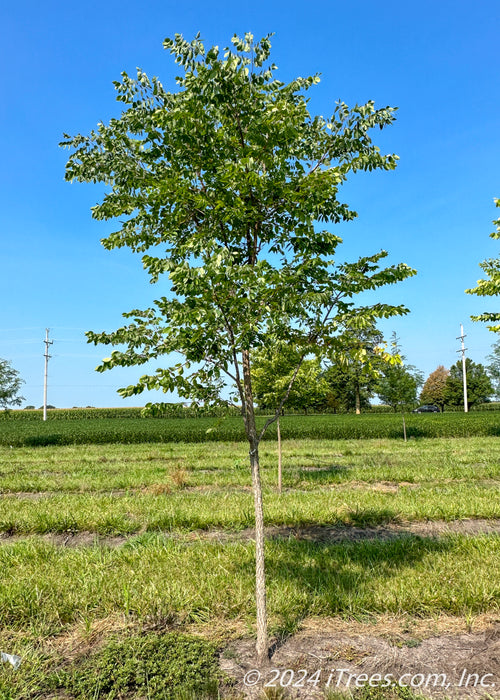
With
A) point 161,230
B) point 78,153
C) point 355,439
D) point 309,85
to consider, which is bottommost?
point 355,439

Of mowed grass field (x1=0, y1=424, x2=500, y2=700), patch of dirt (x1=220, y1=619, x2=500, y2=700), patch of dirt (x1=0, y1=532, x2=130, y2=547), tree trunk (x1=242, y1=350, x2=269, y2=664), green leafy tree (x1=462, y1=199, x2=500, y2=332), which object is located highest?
green leafy tree (x1=462, y1=199, x2=500, y2=332)

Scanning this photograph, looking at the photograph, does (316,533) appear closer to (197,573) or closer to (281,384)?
(197,573)

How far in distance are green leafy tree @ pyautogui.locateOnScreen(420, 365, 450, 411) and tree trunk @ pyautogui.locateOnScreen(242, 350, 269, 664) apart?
3270 inches

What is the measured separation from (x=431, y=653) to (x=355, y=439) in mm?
25108

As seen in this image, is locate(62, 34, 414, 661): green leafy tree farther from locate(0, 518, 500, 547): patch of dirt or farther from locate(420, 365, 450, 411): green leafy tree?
locate(420, 365, 450, 411): green leafy tree

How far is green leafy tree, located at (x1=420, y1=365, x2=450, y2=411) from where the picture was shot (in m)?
84.8

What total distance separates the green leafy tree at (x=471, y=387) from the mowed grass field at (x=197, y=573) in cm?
7083

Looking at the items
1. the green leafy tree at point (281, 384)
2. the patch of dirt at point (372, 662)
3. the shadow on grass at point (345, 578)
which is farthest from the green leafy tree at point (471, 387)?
the patch of dirt at point (372, 662)

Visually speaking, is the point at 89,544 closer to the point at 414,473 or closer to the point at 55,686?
the point at 55,686

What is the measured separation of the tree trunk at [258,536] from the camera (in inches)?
149

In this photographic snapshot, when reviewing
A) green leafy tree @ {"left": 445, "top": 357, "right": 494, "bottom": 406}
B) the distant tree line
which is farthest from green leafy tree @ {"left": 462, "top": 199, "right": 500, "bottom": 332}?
green leafy tree @ {"left": 445, "top": 357, "right": 494, "bottom": 406}

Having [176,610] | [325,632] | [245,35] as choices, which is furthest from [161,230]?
[325,632]

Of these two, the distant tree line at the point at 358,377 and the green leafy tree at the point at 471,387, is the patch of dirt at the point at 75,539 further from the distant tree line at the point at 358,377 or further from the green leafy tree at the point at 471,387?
the green leafy tree at the point at 471,387

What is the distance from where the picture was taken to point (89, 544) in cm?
693
